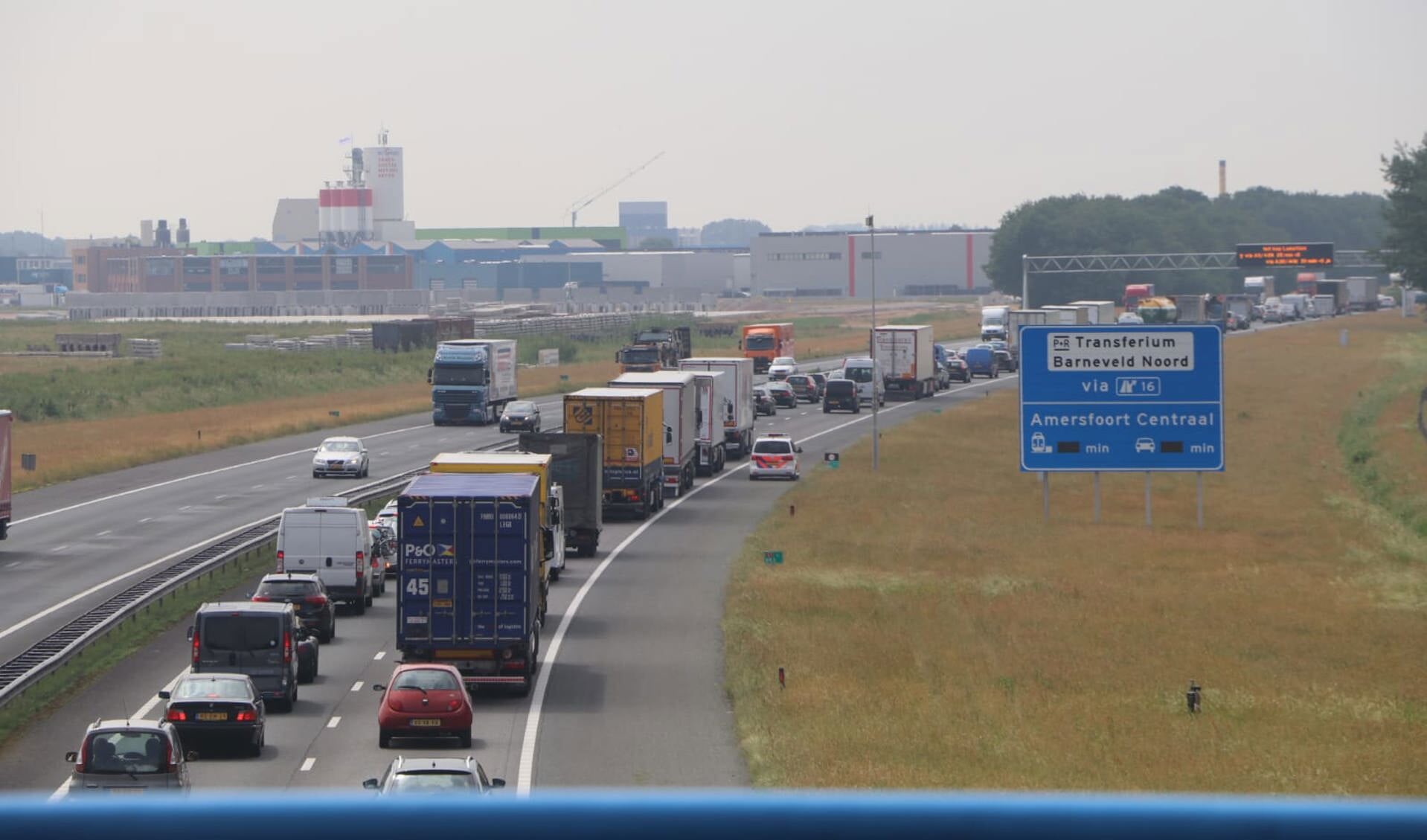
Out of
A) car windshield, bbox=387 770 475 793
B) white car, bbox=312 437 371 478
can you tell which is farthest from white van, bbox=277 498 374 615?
white car, bbox=312 437 371 478

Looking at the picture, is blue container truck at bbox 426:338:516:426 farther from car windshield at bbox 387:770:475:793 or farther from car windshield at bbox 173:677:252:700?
car windshield at bbox 387:770:475:793

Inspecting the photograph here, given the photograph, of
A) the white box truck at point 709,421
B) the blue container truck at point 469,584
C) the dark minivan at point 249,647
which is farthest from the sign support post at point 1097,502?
the dark minivan at point 249,647

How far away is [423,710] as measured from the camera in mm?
25422

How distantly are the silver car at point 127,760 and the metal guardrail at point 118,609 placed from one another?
7.08 metres

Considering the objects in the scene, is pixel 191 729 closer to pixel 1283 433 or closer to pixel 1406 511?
pixel 1406 511

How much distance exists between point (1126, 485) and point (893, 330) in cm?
3629

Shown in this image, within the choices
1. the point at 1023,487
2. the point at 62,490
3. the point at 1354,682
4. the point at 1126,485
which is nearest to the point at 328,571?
the point at 1354,682

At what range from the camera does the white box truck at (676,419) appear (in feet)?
202

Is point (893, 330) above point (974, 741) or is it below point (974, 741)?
above

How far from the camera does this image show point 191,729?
24.6 meters

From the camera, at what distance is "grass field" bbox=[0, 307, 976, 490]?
80875 mm

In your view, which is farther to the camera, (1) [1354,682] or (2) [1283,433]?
(2) [1283,433]

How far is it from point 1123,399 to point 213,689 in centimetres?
3196

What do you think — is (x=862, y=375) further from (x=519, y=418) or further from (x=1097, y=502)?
(x=1097, y=502)
